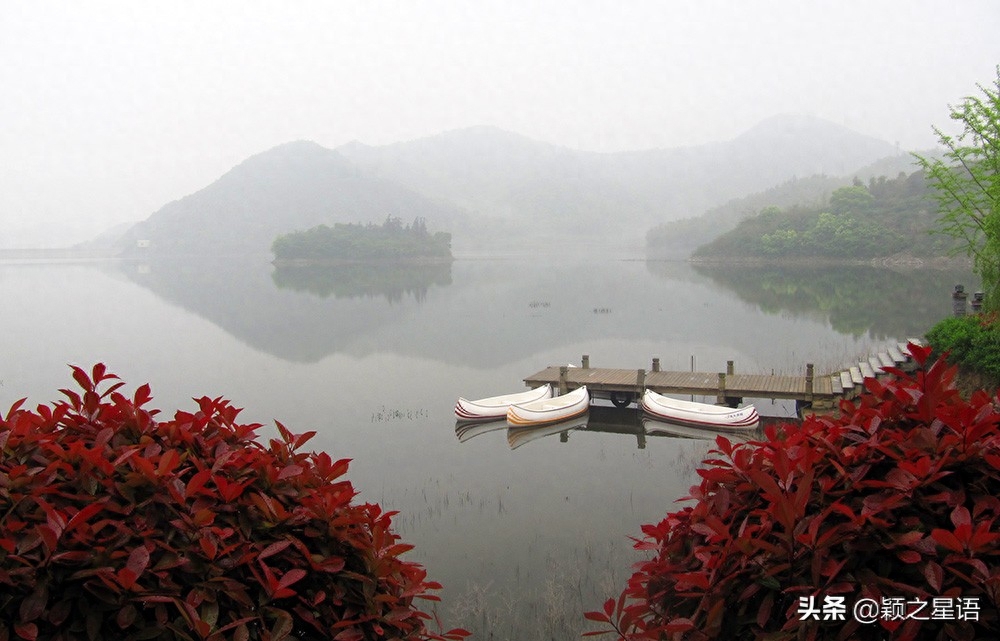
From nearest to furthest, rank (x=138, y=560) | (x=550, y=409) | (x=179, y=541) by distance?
1. (x=138, y=560)
2. (x=179, y=541)
3. (x=550, y=409)

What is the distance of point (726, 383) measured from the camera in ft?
59.8

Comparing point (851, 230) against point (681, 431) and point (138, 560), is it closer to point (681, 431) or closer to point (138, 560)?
point (681, 431)

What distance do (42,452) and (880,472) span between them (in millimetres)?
3490

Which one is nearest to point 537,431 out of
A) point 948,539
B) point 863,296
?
point 948,539

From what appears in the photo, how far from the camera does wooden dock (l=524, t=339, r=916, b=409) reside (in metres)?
16.6

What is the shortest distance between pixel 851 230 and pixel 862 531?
328 ft

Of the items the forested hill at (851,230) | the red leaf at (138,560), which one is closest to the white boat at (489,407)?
the red leaf at (138,560)

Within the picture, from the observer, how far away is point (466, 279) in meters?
82.6

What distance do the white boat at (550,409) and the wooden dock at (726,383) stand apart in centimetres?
106

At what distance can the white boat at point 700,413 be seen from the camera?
16188mm

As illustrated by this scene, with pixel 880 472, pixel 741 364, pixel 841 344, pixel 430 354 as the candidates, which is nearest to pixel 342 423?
pixel 430 354

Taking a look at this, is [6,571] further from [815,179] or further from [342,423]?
[815,179]

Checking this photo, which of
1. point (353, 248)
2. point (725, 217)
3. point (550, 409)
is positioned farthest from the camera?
point (725, 217)

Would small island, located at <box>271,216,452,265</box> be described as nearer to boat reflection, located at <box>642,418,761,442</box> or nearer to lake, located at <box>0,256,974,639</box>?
lake, located at <box>0,256,974,639</box>
